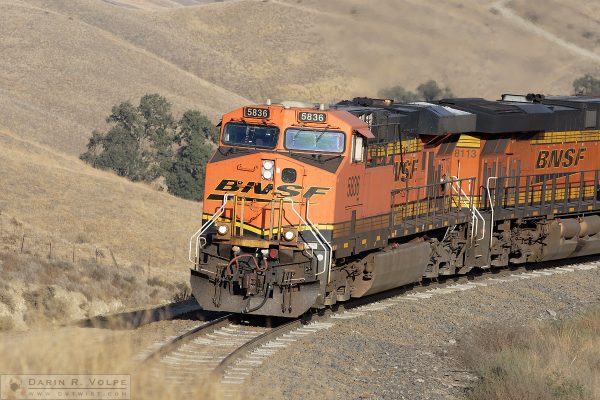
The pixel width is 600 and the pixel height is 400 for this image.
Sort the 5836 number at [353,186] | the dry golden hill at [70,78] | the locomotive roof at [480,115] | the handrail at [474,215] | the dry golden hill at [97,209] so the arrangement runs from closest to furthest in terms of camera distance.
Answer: the 5836 number at [353,186]
the locomotive roof at [480,115]
the handrail at [474,215]
the dry golden hill at [97,209]
the dry golden hill at [70,78]

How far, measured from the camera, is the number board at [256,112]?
789 inches

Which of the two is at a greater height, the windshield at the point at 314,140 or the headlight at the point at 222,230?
the windshield at the point at 314,140

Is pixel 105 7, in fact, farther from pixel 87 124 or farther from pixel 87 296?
pixel 87 296

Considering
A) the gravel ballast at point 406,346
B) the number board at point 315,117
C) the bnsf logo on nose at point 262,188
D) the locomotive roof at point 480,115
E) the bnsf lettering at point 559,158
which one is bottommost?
the gravel ballast at point 406,346

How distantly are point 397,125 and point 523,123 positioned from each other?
232 inches

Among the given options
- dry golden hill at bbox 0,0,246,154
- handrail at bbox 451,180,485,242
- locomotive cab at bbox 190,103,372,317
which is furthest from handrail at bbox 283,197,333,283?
dry golden hill at bbox 0,0,246,154

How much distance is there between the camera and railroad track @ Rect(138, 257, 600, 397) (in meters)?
15.2

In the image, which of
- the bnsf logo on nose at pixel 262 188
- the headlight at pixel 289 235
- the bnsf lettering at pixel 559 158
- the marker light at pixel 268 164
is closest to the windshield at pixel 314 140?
the marker light at pixel 268 164

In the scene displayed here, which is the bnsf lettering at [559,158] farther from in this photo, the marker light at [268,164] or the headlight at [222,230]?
the headlight at [222,230]

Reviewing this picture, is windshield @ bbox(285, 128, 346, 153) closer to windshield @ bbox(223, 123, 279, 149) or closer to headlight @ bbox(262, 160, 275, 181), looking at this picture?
windshield @ bbox(223, 123, 279, 149)

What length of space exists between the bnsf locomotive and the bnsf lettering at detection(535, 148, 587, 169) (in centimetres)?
5

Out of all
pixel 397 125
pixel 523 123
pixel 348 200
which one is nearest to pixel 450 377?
pixel 348 200

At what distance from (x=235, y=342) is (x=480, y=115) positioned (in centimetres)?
1104

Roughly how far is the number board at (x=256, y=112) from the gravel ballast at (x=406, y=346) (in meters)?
4.06
